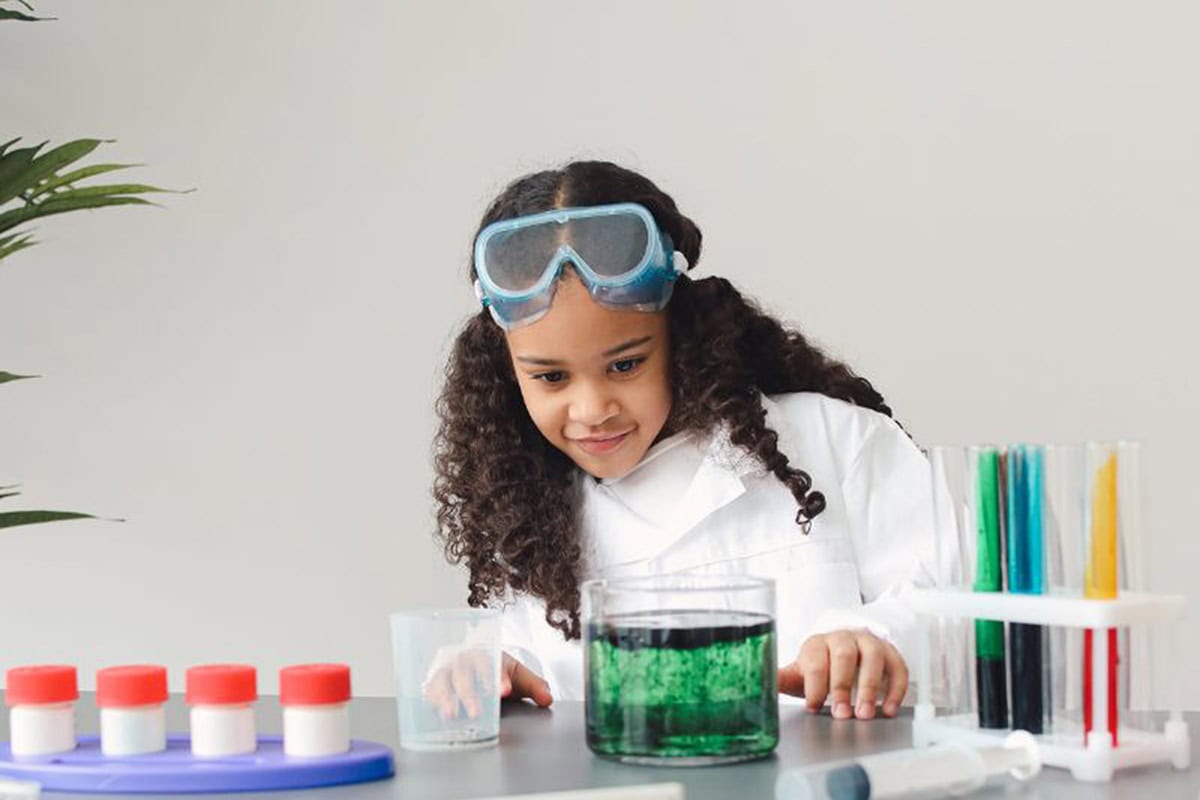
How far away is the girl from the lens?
153 centimetres

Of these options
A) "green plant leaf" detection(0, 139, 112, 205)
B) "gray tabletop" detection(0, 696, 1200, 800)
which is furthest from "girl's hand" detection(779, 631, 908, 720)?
"green plant leaf" detection(0, 139, 112, 205)

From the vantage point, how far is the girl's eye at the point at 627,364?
1.56 m

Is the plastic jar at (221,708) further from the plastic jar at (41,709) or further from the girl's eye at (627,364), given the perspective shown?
the girl's eye at (627,364)

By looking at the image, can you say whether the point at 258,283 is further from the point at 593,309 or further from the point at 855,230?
the point at 593,309

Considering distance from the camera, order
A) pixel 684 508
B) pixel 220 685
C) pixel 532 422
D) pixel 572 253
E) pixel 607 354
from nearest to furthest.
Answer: pixel 220 685
pixel 572 253
pixel 607 354
pixel 684 508
pixel 532 422

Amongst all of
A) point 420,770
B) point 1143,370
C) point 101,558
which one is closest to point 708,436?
point 420,770

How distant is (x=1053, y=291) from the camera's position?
2.43 meters

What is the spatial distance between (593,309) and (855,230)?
41.9 inches

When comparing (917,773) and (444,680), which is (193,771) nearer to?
(444,680)

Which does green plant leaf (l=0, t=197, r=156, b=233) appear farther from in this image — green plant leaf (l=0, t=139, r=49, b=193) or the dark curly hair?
the dark curly hair

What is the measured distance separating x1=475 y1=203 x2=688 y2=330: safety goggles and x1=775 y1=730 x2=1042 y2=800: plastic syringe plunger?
614mm

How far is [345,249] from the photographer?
259 centimetres

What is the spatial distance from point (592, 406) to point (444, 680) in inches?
19.7

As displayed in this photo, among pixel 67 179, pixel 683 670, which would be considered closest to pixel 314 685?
pixel 683 670
